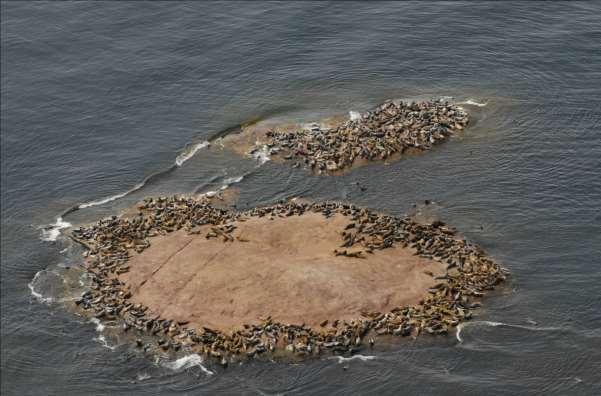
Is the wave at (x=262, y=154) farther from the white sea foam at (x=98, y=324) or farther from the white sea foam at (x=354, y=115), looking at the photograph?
the white sea foam at (x=98, y=324)

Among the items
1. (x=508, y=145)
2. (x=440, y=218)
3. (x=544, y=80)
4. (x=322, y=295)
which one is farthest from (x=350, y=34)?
(x=322, y=295)

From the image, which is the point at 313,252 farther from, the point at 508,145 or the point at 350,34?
the point at 350,34

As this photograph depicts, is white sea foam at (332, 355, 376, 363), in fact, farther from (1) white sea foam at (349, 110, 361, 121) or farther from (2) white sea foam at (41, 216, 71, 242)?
(1) white sea foam at (349, 110, 361, 121)

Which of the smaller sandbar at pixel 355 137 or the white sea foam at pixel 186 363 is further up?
the smaller sandbar at pixel 355 137

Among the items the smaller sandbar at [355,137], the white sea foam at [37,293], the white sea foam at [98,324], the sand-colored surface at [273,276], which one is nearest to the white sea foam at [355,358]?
the sand-colored surface at [273,276]

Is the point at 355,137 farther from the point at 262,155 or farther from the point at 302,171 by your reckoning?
the point at 262,155

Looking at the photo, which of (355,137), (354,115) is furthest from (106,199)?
(354,115)

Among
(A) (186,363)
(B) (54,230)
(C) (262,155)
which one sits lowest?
(A) (186,363)
